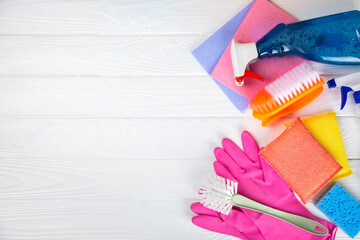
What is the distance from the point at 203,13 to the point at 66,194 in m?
0.58

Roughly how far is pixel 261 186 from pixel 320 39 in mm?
370

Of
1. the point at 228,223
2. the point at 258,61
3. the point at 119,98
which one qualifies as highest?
the point at 119,98

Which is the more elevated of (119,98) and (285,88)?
(119,98)

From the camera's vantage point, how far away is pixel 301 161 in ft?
2.48

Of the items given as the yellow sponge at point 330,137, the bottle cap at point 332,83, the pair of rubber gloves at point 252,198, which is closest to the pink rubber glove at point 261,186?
the pair of rubber gloves at point 252,198

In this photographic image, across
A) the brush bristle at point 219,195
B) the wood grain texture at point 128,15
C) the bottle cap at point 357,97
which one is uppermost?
the wood grain texture at point 128,15

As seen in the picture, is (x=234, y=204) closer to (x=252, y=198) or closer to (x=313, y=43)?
(x=252, y=198)

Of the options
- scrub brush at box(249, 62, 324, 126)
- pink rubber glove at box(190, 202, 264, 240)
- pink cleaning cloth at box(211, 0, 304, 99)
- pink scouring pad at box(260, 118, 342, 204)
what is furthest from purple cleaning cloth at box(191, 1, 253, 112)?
pink rubber glove at box(190, 202, 264, 240)

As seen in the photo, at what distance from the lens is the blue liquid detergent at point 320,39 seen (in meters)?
0.73

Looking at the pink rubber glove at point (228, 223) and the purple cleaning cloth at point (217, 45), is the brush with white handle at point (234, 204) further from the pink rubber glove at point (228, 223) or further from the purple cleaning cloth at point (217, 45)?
the purple cleaning cloth at point (217, 45)

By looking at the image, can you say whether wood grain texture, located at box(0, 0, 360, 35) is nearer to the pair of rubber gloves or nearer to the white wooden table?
the white wooden table

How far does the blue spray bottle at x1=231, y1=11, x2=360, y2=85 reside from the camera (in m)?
0.74

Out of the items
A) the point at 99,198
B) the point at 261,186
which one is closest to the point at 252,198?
the point at 261,186

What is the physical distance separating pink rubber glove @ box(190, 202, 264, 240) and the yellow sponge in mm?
231
